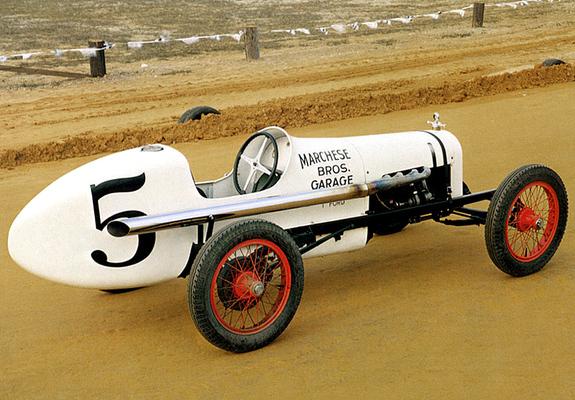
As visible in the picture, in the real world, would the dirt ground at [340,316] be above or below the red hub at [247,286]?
below

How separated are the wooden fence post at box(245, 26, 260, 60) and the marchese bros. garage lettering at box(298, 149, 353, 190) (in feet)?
48.4

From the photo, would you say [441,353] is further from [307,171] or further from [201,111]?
[201,111]

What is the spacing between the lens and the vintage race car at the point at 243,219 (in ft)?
15.1

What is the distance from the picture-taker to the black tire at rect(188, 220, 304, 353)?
14.5ft

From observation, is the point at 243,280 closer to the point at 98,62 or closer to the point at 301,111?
the point at 301,111

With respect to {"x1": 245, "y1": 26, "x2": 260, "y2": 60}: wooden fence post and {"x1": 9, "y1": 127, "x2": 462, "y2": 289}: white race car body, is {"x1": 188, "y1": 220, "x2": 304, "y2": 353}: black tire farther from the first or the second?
{"x1": 245, "y1": 26, "x2": 260, "y2": 60}: wooden fence post

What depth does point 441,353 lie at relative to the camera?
464cm

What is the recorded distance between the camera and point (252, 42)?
19484 mm

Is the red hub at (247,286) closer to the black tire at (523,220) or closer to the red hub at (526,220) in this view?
the black tire at (523,220)

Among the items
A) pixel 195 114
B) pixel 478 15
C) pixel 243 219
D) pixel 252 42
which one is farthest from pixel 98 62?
pixel 478 15

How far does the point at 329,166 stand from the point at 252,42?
48.9 ft

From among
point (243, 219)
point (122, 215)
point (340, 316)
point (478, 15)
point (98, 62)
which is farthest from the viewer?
point (478, 15)

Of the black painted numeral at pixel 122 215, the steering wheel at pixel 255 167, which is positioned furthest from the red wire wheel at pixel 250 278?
the steering wheel at pixel 255 167

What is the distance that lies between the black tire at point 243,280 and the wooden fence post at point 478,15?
864 inches
